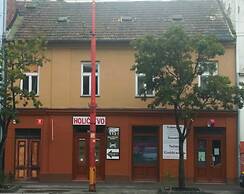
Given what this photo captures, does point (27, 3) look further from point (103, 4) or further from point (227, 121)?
point (227, 121)

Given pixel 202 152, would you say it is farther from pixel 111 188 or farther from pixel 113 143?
pixel 111 188

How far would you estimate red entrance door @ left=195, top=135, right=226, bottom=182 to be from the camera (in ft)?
93.4

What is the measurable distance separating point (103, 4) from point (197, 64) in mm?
11442

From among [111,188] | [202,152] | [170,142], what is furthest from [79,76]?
[202,152]

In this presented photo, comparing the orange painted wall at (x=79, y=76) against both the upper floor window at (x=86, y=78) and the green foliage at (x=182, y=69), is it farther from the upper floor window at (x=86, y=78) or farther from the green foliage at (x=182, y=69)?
the green foliage at (x=182, y=69)

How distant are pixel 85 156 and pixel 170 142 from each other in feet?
15.4

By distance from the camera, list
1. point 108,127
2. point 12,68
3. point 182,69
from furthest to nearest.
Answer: point 108,127 < point 12,68 < point 182,69

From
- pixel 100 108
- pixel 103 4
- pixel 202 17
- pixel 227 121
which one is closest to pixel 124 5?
pixel 103 4

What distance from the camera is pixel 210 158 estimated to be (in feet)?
93.8

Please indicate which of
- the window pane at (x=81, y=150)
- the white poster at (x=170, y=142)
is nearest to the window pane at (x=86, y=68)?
the window pane at (x=81, y=150)

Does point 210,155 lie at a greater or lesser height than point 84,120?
lesser

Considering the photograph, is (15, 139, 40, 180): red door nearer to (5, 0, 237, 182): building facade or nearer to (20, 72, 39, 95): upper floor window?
(5, 0, 237, 182): building facade

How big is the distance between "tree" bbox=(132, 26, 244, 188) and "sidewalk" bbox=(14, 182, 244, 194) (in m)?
2.48

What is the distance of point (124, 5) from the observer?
3291 cm
